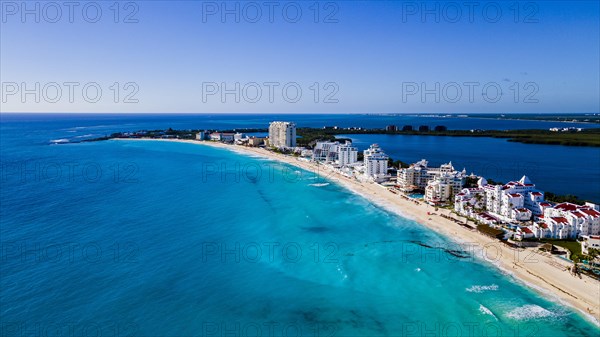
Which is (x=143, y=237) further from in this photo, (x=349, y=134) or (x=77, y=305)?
(x=349, y=134)

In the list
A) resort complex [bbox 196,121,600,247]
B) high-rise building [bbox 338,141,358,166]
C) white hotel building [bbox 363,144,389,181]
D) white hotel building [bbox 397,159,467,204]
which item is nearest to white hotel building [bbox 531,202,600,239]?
resort complex [bbox 196,121,600,247]

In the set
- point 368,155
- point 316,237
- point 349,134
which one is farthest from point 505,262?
point 349,134

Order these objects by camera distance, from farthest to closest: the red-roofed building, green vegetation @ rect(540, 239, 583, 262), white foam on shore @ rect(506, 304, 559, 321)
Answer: the red-roofed building
green vegetation @ rect(540, 239, 583, 262)
white foam on shore @ rect(506, 304, 559, 321)

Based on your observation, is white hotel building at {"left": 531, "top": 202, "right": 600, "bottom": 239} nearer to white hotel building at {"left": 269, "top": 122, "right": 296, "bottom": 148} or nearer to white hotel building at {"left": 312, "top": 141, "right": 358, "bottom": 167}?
white hotel building at {"left": 312, "top": 141, "right": 358, "bottom": 167}

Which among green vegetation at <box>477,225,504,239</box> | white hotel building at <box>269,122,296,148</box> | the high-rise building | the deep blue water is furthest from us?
white hotel building at <box>269,122,296,148</box>

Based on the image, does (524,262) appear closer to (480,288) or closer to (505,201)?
(480,288)
